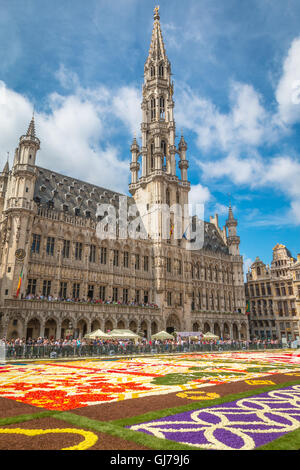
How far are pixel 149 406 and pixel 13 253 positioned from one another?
119ft

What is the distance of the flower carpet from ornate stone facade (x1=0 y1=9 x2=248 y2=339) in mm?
29980

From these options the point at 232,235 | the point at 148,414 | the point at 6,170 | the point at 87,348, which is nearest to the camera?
the point at 148,414

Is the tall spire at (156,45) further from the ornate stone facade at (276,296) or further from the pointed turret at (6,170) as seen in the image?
the ornate stone facade at (276,296)

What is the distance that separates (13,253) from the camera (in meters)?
41.4

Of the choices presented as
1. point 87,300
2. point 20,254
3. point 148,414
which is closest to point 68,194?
point 20,254

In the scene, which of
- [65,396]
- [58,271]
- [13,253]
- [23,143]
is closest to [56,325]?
[58,271]

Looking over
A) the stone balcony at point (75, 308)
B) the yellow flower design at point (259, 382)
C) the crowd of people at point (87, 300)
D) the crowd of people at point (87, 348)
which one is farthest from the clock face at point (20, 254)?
the yellow flower design at point (259, 382)

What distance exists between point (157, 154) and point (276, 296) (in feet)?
138

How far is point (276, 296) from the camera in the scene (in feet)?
247

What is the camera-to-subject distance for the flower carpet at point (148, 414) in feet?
21.0

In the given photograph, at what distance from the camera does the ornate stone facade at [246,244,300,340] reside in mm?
71500

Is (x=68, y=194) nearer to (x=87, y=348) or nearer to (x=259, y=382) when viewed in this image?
(x=87, y=348)

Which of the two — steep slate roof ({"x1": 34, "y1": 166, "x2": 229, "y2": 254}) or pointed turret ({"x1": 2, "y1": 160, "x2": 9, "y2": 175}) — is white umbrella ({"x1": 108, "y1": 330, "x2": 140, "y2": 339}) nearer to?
steep slate roof ({"x1": 34, "y1": 166, "x2": 229, "y2": 254})
